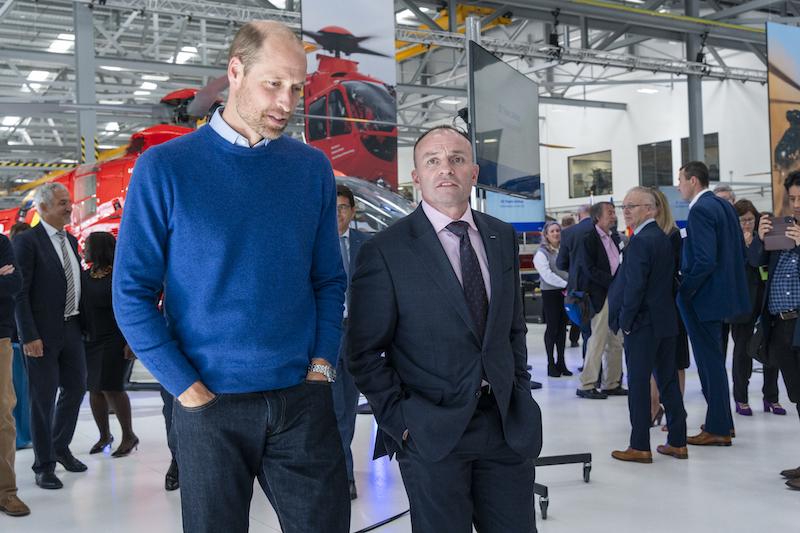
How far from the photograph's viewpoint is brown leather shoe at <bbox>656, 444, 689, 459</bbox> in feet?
13.8

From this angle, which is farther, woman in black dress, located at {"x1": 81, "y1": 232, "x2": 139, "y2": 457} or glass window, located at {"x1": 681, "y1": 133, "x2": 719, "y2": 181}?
glass window, located at {"x1": 681, "y1": 133, "x2": 719, "y2": 181}

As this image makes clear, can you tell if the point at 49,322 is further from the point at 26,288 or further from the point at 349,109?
the point at 349,109

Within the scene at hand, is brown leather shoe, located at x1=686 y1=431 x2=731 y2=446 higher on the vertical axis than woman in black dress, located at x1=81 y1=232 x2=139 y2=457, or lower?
lower

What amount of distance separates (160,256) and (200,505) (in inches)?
18.9

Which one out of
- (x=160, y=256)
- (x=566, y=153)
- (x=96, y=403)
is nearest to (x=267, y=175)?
(x=160, y=256)

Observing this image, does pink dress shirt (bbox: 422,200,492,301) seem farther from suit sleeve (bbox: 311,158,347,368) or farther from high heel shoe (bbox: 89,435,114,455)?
high heel shoe (bbox: 89,435,114,455)

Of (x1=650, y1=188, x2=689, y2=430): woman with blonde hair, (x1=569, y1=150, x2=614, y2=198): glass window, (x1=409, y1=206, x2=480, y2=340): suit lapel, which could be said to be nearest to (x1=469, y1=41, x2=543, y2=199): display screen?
(x1=650, y1=188, x2=689, y2=430): woman with blonde hair

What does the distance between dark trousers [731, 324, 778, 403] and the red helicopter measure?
2.78 metres

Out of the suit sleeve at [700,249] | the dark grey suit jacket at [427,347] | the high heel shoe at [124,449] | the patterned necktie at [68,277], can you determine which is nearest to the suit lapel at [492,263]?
the dark grey suit jacket at [427,347]

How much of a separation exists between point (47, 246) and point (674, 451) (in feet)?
11.2

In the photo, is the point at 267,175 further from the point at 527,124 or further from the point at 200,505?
the point at 527,124

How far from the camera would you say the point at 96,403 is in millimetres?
4773

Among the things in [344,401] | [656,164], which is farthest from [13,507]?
[656,164]

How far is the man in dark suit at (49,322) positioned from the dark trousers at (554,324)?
4.30m
